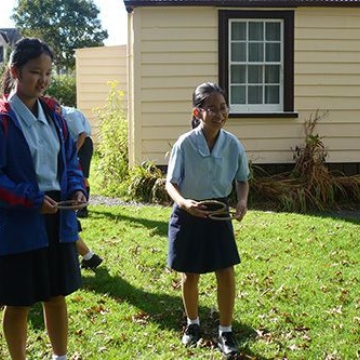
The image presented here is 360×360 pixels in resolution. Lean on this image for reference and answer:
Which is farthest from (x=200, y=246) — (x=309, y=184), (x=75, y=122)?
(x=309, y=184)

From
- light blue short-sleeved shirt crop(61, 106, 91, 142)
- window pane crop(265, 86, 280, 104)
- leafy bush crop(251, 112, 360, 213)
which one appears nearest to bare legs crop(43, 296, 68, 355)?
light blue short-sleeved shirt crop(61, 106, 91, 142)

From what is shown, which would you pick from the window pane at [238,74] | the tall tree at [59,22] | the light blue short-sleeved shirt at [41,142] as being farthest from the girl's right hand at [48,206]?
the tall tree at [59,22]

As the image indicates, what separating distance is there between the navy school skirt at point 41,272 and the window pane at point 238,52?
733 centimetres

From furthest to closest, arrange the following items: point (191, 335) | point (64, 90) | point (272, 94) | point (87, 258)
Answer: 1. point (64, 90)
2. point (272, 94)
3. point (87, 258)
4. point (191, 335)

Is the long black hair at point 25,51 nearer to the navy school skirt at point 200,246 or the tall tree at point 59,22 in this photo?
the navy school skirt at point 200,246

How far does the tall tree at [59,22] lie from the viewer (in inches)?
2291

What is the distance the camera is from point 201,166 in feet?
12.1

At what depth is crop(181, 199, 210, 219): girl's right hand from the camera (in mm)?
3393

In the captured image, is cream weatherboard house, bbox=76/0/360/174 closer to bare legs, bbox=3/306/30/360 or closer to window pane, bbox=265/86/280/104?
window pane, bbox=265/86/280/104

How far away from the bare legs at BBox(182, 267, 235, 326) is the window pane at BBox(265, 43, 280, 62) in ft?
22.4

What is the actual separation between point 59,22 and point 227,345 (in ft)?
193

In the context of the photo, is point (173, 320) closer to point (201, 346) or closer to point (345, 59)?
point (201, 346)

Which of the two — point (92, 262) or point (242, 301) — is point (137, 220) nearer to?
point (92, 262)

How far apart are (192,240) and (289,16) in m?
7.00
